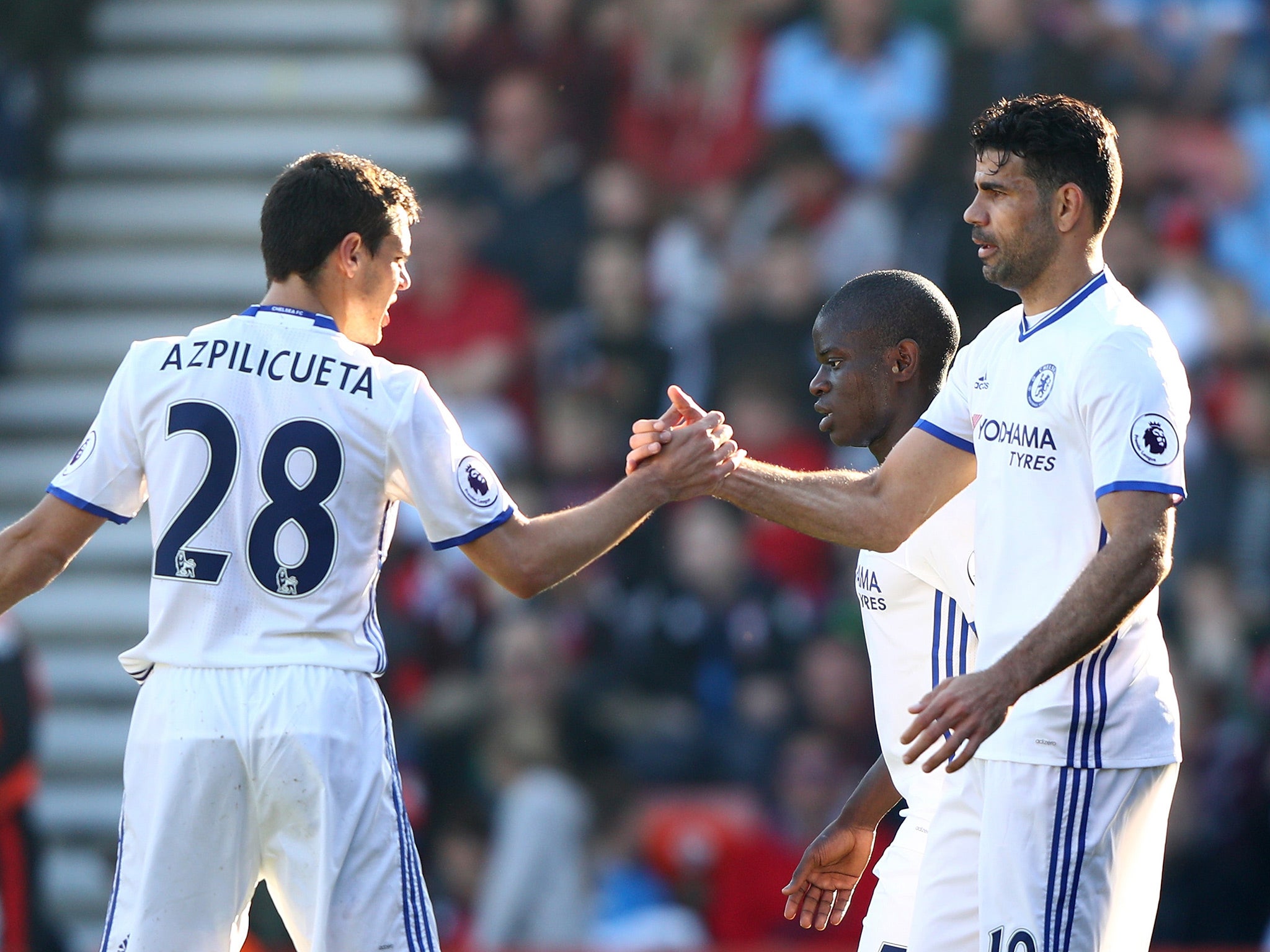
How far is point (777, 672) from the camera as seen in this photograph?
347 inches

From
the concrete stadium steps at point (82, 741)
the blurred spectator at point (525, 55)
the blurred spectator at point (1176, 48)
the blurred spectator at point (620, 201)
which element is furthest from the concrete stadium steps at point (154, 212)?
the blurred spectator at point (1176, 48)

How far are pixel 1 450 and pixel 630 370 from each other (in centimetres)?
429

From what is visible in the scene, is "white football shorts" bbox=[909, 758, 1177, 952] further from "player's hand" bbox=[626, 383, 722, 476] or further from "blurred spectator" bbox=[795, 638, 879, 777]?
"blurred spectator" bbox=[795, 638, 879, 777]

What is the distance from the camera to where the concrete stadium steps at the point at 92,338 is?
36.7ft

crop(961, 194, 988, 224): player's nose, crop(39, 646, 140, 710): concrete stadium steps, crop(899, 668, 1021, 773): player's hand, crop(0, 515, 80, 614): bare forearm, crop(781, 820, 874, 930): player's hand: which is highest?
crop(961, 194, 988, 224): player's nose

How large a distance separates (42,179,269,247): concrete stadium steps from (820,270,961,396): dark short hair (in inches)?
284

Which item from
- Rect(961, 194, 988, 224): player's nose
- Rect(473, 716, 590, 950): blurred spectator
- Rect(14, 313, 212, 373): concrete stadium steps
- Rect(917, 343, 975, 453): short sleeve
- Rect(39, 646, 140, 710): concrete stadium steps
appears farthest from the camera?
Rect(14, 313, 212, 373): concrete stadium steps

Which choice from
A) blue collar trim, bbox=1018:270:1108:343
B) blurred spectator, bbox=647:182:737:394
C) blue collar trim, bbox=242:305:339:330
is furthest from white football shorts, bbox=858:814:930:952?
blurred spectator, bbox=647:182:737:394

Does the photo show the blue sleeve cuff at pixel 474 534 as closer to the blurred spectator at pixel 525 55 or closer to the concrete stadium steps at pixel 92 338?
the blurred spectator at pixel 525 55

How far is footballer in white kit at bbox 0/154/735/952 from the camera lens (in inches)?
149

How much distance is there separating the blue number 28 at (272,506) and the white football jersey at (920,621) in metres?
1.61

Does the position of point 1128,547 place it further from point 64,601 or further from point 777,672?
point 64,601

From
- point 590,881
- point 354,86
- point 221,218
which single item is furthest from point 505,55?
point 590,881

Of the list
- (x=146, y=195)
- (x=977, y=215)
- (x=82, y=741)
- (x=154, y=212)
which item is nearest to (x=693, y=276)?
(x=154, y=212)
